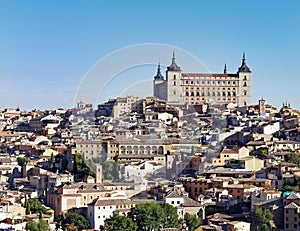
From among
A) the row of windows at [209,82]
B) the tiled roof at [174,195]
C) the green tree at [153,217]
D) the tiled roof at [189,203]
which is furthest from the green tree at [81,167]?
the row of windows at [209,82]

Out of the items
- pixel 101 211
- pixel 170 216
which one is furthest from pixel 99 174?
pixel 170 216

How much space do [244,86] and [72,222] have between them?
16.6 meters

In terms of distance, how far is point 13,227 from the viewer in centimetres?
1166

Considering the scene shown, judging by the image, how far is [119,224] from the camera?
12008 mm

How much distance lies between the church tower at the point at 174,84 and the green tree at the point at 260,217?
13.1m

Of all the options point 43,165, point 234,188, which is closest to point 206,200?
point 234,188

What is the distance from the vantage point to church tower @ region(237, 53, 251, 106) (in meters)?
28.0

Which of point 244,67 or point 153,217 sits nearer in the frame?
point 153,217

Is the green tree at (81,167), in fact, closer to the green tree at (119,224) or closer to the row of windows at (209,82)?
the green tree at (119,224)

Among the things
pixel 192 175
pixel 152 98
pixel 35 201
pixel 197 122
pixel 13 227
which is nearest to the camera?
pixel 13 227

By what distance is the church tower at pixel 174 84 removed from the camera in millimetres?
25523

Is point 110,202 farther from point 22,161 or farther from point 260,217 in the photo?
point 22,161

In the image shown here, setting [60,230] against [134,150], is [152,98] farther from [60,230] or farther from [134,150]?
[60,230]

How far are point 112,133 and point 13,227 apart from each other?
8.00m
